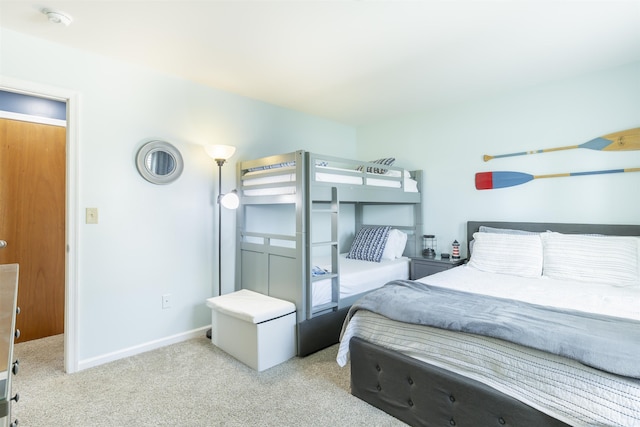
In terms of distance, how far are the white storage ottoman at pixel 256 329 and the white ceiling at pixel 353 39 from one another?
1908 mm

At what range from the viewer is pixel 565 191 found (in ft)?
9.59

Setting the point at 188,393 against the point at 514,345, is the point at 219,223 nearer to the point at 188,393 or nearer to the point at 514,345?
the point at 188,393

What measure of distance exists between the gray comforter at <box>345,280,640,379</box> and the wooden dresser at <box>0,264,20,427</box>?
60.3 inches

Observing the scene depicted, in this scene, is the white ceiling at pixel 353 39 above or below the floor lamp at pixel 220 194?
above

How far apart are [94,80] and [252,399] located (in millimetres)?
2504

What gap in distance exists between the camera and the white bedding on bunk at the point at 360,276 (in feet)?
8.84

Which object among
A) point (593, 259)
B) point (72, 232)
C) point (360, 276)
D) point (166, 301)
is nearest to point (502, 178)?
point (593, 259)

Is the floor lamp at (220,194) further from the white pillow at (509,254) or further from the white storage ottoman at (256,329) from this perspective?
the white pillow at (509,254)

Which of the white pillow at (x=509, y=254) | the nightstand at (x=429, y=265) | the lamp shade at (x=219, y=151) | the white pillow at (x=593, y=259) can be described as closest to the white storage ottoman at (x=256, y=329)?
the lamp shade at (x=219, y=151)

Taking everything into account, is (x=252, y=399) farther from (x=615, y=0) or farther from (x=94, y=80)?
(x=615, y=0)

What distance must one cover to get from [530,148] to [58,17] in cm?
381

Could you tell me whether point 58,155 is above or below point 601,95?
below

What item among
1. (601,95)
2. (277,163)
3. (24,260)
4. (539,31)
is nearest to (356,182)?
(277,163)

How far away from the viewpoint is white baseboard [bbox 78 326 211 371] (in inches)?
92.9
